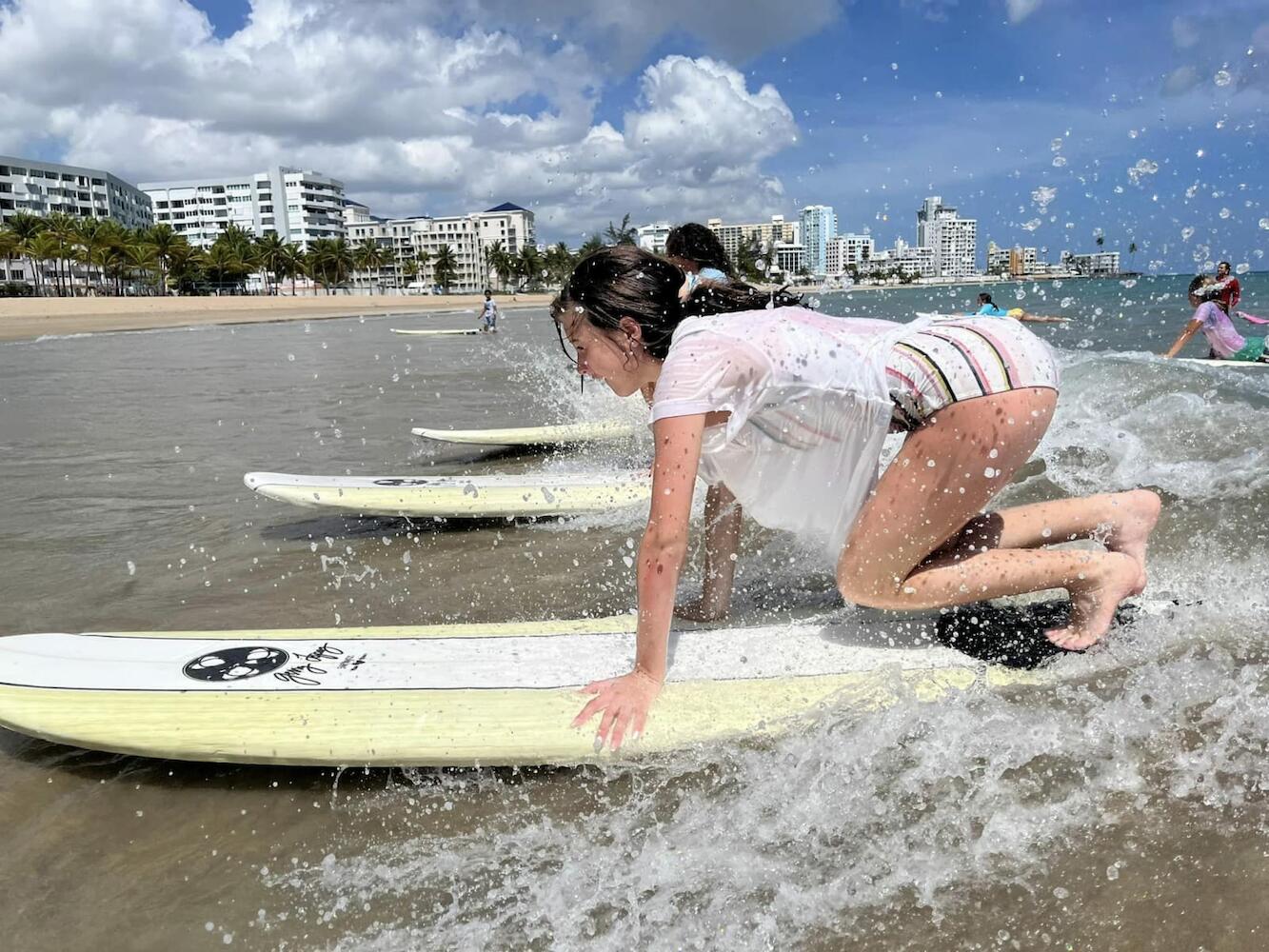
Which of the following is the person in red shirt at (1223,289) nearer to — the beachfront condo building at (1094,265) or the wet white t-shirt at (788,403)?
the beachfront condo building at (1094,265)

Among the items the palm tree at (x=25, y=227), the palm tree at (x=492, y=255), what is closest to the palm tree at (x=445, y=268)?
the palm tree at (x=492, y=255)

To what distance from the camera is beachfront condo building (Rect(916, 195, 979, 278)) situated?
336 inches

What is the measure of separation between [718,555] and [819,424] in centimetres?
95

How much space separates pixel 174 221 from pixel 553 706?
161300mm

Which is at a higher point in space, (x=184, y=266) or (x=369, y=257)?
(x=369, y=257)

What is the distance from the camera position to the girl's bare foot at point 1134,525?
9.94 feet

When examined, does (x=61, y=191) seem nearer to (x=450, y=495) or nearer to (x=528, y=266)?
(x=528, y=266)

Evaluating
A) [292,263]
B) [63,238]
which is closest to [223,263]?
[292,263]

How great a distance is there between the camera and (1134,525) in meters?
3.04

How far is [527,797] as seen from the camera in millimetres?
2701

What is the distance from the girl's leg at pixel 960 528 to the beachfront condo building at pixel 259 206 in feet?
443

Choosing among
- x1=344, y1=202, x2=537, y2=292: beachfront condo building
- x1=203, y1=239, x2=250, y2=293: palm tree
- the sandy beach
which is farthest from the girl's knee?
x1=344, y1=202, x2=537, y2=292: beachfront condo building

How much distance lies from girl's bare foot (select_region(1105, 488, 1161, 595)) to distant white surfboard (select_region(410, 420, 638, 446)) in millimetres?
5990

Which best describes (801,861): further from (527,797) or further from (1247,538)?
(1247,538)
